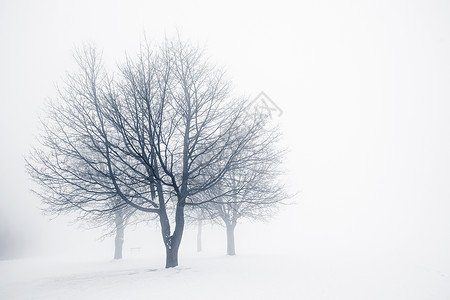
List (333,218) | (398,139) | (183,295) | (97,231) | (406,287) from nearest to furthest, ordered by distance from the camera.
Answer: (183,295) → (406,287) → (97,231) → (333,218) → (398,139)

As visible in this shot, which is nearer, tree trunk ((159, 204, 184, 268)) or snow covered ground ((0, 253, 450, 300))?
snow covered ground ((0, 253, 450, 300))

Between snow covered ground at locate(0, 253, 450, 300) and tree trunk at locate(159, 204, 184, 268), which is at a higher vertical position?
tree trunk at locate(159, 204, 184, 268)

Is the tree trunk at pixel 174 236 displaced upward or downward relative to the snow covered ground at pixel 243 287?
upward

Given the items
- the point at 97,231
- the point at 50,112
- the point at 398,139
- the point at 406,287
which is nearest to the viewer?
the point at 406,287

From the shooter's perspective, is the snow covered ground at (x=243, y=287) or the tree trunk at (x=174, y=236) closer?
the snow covered ground at (x=243, y=287)

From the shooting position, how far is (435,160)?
126 m

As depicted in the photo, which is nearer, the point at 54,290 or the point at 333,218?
the point at 54,290

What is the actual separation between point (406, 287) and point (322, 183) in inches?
4693

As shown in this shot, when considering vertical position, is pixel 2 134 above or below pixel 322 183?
above

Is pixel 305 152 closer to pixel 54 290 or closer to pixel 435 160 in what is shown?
pixel 435 160

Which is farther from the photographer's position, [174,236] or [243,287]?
[174,236]

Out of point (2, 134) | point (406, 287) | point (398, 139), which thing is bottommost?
point (406, 287)

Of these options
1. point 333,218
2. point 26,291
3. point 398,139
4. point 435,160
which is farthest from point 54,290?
point 398,139

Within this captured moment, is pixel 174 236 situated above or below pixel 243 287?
above
